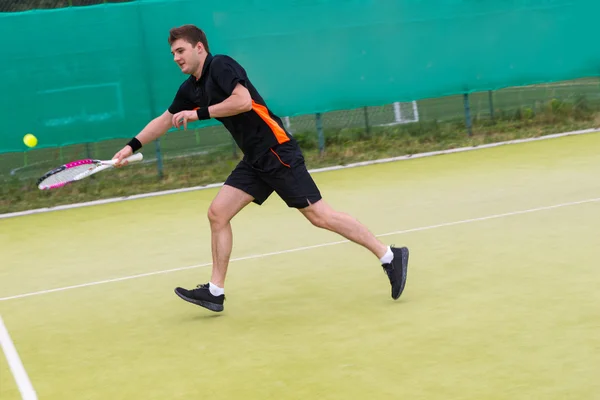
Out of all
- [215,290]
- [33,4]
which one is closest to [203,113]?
[215,290]

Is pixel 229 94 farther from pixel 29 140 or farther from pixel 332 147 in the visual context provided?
pixel 332 147

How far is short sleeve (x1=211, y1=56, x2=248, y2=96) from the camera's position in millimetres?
5547

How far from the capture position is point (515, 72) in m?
12.6

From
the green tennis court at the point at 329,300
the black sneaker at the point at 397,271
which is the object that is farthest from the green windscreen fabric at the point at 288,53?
the black sneaker at the point at 397,271

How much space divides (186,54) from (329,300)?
5.44ft

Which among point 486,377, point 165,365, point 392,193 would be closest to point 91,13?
point 392,193

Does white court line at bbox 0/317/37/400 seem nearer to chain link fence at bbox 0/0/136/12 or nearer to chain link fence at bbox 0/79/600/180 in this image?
chain link fence at bbox 0/79/600/180

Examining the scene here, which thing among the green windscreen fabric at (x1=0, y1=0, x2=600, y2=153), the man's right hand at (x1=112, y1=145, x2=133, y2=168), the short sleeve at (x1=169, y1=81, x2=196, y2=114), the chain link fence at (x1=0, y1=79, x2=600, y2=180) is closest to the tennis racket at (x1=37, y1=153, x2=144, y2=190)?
the man's right hand at (x1=112, y1=145, x2=133, y2=168)

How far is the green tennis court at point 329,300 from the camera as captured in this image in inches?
183

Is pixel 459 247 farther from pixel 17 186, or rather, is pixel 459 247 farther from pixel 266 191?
pixel 17 186

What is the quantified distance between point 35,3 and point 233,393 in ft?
27.9

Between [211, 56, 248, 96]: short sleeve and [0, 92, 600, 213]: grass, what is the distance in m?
5.77

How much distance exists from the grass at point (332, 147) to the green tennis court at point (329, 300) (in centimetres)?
118

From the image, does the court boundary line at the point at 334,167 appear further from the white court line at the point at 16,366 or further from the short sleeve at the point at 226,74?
the short sleeve at the point at 226,74
